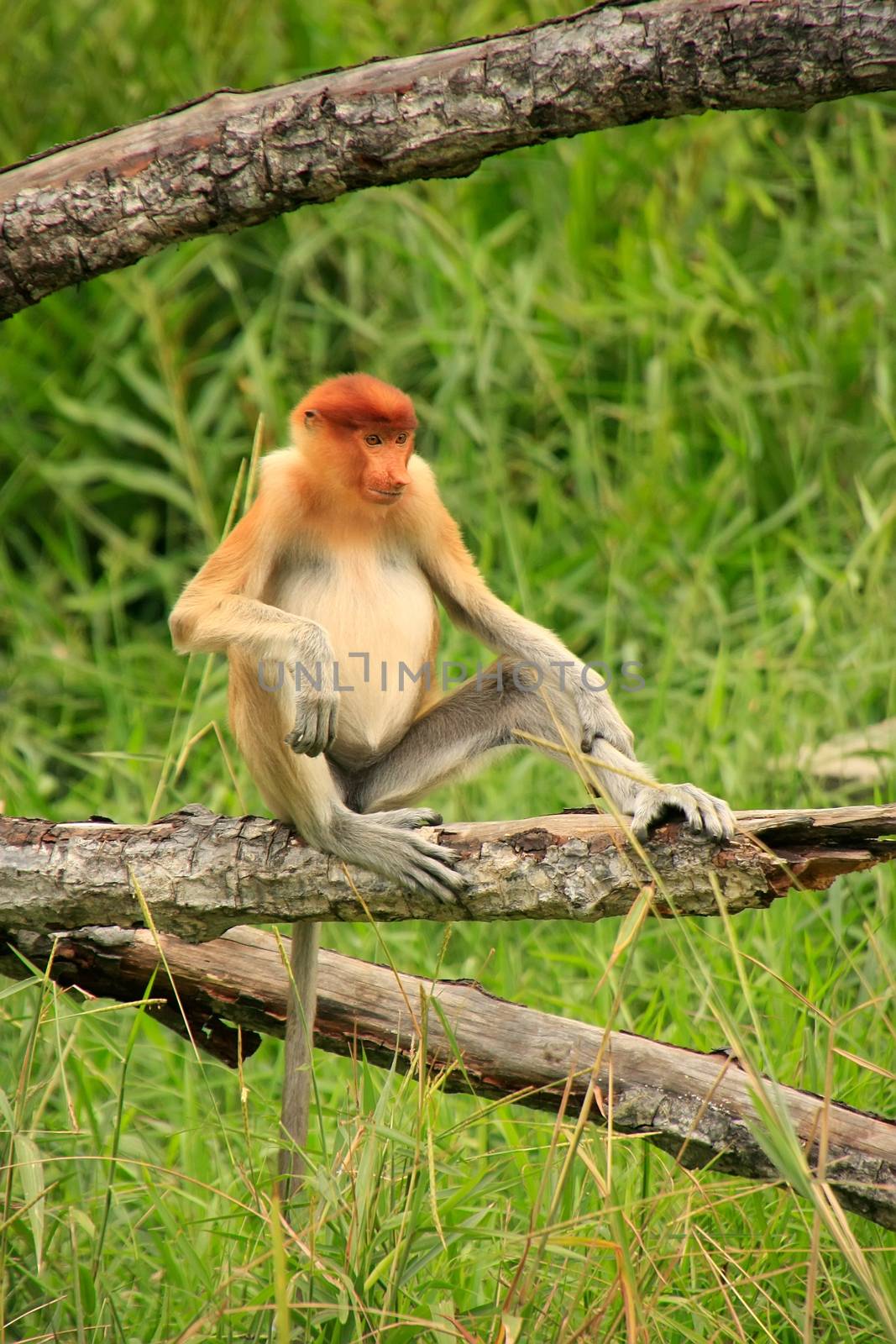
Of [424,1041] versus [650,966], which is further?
[650,966]

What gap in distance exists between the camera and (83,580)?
5.08 meters

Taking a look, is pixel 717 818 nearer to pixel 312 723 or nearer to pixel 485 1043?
pixel 485 1043

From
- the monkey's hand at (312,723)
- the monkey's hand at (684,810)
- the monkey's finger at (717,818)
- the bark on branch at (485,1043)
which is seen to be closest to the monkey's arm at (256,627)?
the monkey's hand at (312,723)

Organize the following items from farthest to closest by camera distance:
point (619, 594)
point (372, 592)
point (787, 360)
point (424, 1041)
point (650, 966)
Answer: point (787, 360), point (619, 594), point (650, 966), point (372, 592), point (424, 1041)

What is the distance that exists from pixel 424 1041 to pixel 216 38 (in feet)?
15.6

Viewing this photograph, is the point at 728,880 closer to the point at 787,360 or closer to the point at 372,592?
the point at 372,592

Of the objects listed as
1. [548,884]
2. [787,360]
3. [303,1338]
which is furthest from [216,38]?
[303,1338]

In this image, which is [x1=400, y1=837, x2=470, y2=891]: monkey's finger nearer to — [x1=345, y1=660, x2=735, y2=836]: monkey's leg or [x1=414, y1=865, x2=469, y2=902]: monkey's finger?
[x1=414, y1=865, x2=469, y2=902]: monkey's finger

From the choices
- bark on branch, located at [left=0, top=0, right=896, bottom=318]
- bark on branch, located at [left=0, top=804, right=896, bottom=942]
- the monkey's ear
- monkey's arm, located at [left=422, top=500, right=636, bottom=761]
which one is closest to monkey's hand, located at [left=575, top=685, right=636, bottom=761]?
monkey's arm, located at [left=422, top=500, right=636, bottom=761]

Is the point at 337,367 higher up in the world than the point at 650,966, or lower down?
higher up

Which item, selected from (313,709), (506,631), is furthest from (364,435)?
(313,709)

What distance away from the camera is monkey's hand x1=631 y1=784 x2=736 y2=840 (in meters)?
2.11

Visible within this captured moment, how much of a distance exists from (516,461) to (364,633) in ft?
7.71

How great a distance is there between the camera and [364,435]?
2848 mm
